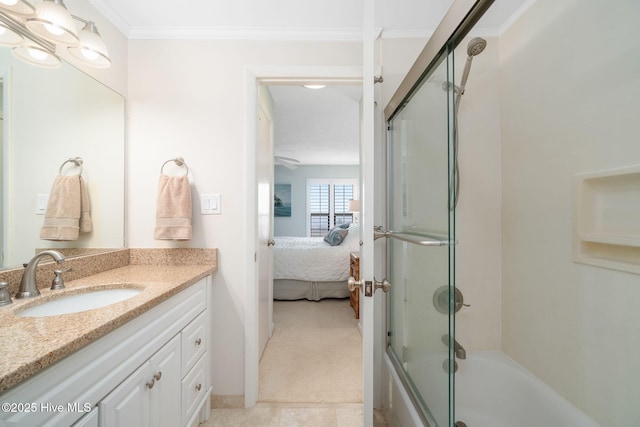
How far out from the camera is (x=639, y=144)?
86 cm

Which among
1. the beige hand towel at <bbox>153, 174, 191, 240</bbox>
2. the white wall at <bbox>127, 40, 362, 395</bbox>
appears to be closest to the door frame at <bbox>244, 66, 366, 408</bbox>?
the white wall at <bbox>127, 40, 362, 395</bbox>

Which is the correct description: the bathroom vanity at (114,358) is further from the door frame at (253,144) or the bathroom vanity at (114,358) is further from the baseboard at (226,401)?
the door frame at (253,144)

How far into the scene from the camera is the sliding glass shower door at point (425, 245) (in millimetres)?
878

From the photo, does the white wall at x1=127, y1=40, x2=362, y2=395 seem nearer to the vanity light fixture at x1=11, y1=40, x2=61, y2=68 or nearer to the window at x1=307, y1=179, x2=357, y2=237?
the vanity light fixture at x1=11, y1=40, x2=61, y2=68

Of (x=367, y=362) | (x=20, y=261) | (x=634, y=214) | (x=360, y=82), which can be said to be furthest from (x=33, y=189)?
(x=634, y=214)

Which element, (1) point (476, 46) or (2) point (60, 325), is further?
(1) point (476, 46)

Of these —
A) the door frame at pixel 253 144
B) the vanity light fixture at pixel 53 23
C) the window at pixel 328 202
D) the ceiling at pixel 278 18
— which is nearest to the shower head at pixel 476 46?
the ceiling at pixel 278 18

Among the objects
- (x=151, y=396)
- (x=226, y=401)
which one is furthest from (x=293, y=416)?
(x=151, y=396)

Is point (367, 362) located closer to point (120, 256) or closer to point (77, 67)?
point (120, 256)

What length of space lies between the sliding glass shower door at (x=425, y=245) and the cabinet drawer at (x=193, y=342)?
3.50ft

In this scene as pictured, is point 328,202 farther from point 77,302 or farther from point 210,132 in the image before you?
point 77,302

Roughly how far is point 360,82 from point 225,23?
90cm

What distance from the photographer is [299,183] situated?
22.5ft

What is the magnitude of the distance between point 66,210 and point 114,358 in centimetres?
87
